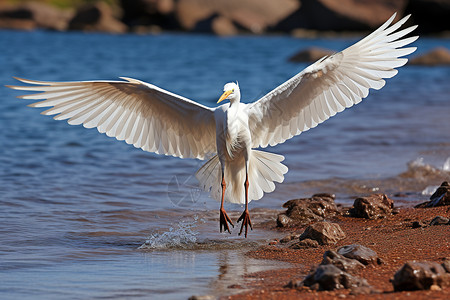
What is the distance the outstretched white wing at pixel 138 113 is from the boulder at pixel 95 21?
5005 centimetres

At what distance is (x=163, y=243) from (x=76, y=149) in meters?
5.81

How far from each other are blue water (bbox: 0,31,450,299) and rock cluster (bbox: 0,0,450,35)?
29.1 metres

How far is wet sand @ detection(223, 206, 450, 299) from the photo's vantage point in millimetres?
4562

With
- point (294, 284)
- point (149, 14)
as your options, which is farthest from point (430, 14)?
point (294, 284)

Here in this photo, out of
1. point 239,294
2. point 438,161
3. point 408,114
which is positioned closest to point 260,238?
point 239,294

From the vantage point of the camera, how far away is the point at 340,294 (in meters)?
4.48

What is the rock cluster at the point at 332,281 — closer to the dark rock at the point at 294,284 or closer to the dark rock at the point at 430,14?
the dark rock at the point at 294,284

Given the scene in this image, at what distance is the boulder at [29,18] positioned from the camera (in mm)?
57750

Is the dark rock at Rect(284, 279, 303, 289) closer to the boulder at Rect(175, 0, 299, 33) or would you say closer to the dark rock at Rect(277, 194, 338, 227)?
the dark rock at Rect(277, 194, 338, 227)

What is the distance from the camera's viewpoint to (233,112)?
264 inches

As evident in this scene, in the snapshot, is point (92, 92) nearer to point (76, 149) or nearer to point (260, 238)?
point (260, 238)

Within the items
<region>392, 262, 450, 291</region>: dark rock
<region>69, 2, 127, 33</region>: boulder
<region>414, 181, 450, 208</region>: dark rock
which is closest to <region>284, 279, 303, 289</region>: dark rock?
<region>392, 262, 450, 291</region>: dark rock

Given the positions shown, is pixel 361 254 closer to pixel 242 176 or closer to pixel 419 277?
pixel 419 277

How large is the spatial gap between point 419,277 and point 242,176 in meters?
3.24
